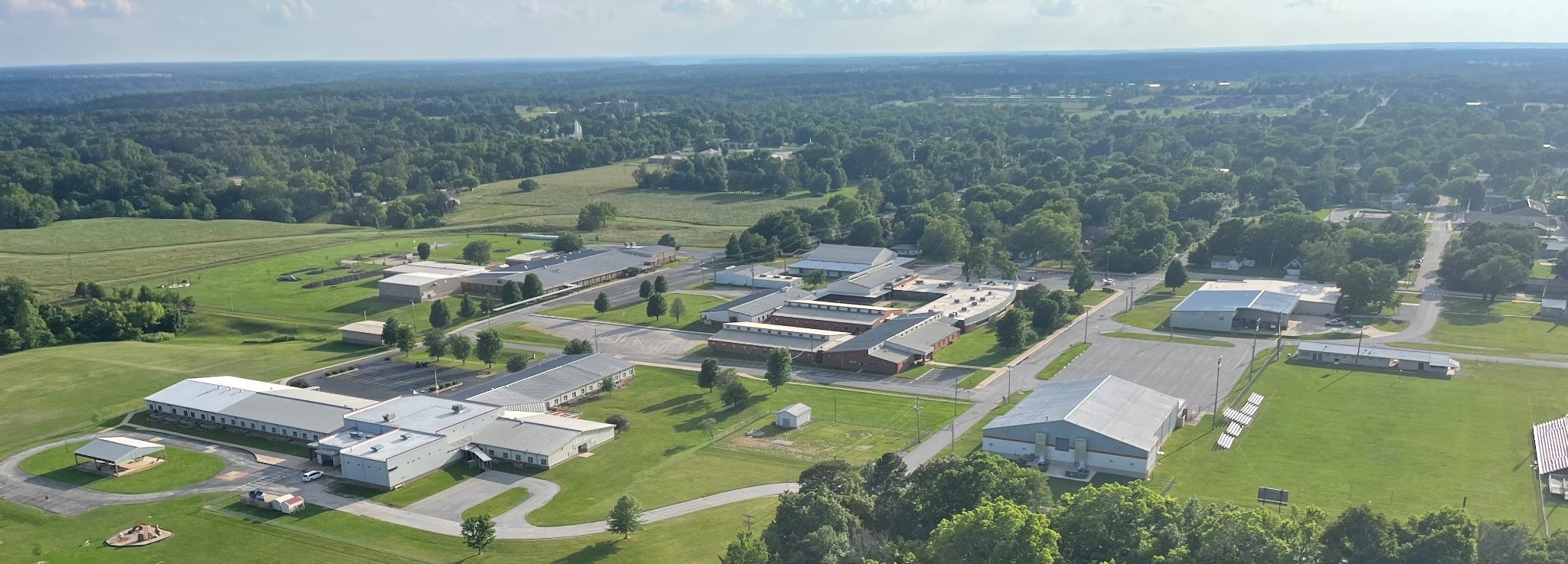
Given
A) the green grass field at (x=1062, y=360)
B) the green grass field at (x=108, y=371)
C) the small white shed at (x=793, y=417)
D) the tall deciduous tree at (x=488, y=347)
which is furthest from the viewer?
the tall deciduous tree at (x=488, y=347)

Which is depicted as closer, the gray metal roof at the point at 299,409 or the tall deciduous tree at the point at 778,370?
the gray metal roof at the point at 299,409

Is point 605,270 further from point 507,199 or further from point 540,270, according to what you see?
point 507,199

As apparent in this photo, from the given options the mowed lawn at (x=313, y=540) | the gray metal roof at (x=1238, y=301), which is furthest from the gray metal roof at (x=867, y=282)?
the mowed lawn at (x=313, y=540)

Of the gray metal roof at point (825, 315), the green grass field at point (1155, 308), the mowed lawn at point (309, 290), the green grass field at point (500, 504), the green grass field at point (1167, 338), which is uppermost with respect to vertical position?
the green grass field at point (500, 504)

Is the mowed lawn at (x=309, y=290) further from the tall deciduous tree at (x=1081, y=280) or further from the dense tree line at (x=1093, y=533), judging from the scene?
the dense tree line at (x=1093, y=533)

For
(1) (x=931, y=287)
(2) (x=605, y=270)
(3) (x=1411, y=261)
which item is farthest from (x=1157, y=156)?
(2) (x=605, y=270)
